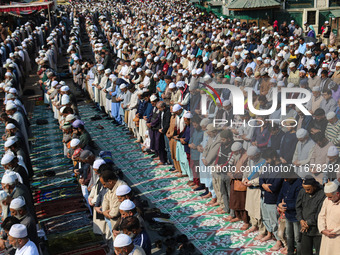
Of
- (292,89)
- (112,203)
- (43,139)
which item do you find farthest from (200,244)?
(43,139)

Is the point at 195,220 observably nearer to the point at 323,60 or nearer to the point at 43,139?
the point at 43,139

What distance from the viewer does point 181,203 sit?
8133 millimetres

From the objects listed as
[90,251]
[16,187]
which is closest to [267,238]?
[90,251]

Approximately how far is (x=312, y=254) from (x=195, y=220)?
2.18m

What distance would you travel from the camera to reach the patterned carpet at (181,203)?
6.72 meters

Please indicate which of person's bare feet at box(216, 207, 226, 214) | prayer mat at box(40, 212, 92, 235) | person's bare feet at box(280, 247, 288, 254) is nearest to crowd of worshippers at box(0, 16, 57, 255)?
prayer mat at box(40, 212, 92, 235)

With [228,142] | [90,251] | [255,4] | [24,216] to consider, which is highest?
[255,4]

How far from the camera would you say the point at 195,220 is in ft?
24.7

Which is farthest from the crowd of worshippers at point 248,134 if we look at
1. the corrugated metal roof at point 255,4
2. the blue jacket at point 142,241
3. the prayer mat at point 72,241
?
the corrugated metal roof at point 255,4

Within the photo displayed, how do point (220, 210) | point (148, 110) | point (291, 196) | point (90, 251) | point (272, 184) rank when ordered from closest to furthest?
point (291, 196), point (272, 184), point (90, 251), point (220, 210), point (148, 110)

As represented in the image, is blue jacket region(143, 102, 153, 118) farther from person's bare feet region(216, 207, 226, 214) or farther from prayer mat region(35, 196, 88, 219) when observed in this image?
person's bare feet region(216, 207, 226, 214)

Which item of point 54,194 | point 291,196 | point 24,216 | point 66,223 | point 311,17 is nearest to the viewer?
point 291,196

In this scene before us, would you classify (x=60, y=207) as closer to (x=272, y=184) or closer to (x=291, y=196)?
(x=272, y=184)

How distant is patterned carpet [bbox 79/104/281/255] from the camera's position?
6.72 metres
